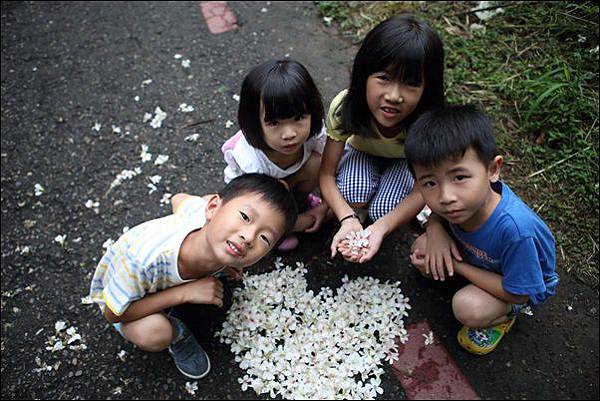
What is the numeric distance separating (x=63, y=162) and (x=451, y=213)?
2.71m

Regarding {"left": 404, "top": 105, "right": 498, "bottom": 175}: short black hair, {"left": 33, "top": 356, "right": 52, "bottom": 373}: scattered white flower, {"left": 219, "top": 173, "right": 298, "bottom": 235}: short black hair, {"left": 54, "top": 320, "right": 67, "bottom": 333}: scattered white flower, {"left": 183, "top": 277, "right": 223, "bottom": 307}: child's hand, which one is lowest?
{"left": 33, "top": 356, "right": 52, "bottom": 373}: scattered white flower

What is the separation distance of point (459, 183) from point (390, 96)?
529mm

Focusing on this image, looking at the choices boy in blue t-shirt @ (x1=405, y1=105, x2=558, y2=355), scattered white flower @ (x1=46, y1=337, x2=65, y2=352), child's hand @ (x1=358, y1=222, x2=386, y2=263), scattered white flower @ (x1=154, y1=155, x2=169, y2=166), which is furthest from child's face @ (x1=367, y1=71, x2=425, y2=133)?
scattered white flower @ (x1=46, y1=337, x2=65, y2=352)

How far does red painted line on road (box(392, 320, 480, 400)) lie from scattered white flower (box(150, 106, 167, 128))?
231 cm

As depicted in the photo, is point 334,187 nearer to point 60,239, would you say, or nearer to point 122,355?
point 122,355

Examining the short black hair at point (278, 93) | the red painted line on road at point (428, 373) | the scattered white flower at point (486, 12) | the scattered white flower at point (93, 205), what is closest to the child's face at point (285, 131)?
the short black hair at point (278, 93)

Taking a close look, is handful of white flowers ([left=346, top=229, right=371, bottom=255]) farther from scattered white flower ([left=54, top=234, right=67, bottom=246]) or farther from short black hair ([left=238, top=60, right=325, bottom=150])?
scattered white flower ([left=54, top=234, right=67, bottom=246])

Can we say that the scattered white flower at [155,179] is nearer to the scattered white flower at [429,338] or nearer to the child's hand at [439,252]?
the child's hand at [439,252]

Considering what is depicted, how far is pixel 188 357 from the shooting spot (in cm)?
231

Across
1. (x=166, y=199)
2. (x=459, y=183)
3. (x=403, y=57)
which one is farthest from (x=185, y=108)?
(x=459, y=183)

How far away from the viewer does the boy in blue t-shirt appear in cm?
184

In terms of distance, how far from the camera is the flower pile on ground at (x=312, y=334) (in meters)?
2.24

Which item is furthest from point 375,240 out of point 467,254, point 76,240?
point 76,240

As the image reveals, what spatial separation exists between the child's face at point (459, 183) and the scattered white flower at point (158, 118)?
87.9 inches
